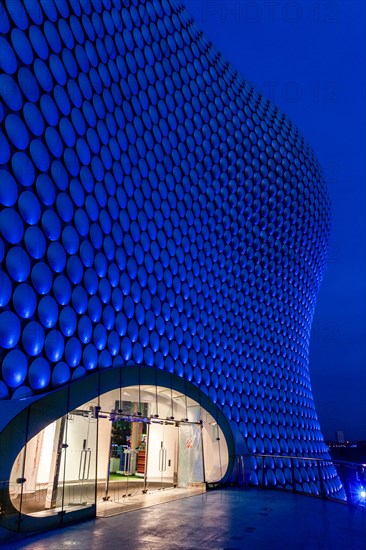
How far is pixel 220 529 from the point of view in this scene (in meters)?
6.99

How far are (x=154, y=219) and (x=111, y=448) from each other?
7305 mm

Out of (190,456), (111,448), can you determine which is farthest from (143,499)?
(190,456)

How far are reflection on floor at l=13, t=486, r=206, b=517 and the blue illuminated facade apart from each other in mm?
1808

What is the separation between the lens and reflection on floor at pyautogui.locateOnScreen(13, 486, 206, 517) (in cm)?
733

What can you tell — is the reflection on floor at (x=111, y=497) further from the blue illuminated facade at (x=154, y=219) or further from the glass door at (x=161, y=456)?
the blue illuminated facade at (x=154, y=219)

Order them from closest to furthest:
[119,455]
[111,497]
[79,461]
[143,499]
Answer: [79,461], [111,497], [143,499], [119,455]

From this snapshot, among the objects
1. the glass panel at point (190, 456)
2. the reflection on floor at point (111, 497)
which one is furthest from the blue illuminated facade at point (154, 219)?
the glass panel at point (190, 456)

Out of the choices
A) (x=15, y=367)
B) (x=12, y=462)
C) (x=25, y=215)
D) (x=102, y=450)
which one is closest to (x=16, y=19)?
(x=25, y=215)

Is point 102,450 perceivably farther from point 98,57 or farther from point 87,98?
point 98,57

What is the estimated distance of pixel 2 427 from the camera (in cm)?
718

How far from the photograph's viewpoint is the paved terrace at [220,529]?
19.8 feet

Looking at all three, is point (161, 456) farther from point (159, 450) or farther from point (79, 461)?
point (79, 461)

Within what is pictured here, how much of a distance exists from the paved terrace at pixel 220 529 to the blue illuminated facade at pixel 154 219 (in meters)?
2.71

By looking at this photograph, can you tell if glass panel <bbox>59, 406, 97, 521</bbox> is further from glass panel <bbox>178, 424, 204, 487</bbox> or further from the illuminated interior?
glass panel <bbox>178, 424, 204, 487</bbox>
